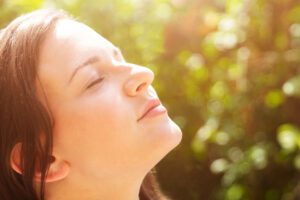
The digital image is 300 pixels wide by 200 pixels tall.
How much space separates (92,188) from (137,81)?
1.15 ft

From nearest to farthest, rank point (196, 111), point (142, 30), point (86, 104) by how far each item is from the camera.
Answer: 1. point (86, 104)
2. point (142, 30)
3. point (196, 111)

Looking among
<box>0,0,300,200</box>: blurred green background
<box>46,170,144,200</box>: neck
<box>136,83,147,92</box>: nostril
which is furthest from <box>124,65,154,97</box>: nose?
<box>0,0,300,200</box>: blurred green background

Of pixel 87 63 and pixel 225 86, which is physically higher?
pixel 87 63

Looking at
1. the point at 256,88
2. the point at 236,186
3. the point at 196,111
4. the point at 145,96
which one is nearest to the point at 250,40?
the point at 256,88

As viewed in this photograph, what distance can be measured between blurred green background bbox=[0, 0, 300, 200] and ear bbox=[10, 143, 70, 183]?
1686mm

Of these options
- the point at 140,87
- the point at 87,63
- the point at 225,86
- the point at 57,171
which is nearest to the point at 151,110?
the point at 140,87

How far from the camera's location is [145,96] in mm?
1728

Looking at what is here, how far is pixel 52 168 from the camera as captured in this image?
172 cm

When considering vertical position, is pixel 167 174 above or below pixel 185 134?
below

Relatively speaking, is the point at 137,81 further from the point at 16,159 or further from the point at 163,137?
the point at 16,159

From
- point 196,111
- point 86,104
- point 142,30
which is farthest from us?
point 196,111

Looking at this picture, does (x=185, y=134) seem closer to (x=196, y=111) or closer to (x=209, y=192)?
(x=196, y=111)

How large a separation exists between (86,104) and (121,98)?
101mm

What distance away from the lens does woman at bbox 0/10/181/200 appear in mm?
1668
